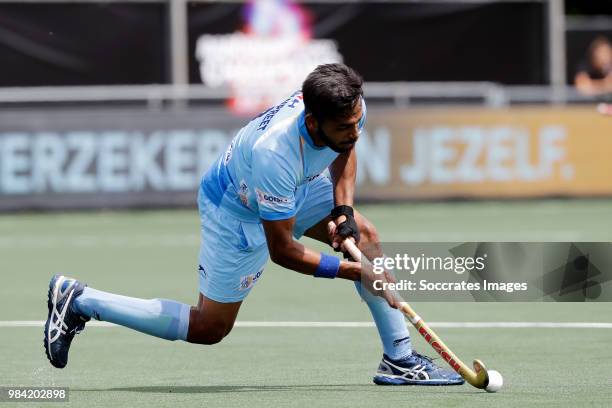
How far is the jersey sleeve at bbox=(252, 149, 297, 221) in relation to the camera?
7371 mm

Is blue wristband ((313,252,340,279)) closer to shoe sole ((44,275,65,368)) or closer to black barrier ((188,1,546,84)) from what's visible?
shoe sole ((44,275,65,368))

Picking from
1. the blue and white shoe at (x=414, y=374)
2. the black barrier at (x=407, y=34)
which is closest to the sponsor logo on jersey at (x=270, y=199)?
the blue and white shoe at (x=414, y=374)

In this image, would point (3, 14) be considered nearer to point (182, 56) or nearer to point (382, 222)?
point (182, 56)

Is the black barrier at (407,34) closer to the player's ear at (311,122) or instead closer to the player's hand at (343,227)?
the player's hand at (343,227)

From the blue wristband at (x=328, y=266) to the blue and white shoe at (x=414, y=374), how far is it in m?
0.86

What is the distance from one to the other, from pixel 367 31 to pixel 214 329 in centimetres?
1732

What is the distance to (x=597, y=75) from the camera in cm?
2331

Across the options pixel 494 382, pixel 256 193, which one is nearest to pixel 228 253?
pixel 256 193

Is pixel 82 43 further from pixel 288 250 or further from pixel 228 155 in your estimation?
pixel 288 250

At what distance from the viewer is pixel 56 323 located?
8.11m
